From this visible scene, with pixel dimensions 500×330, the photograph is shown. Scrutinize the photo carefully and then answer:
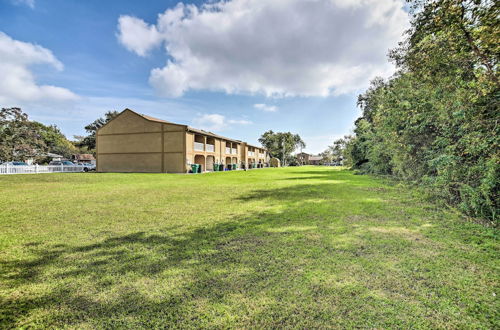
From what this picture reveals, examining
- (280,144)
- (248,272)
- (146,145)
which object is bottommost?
(248,272)

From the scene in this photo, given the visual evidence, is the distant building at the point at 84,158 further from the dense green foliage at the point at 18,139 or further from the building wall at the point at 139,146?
the building wall at the point at 139,146

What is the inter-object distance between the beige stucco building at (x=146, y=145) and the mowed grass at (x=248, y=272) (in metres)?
23.9

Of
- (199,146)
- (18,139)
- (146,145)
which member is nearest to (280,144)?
(199,146)

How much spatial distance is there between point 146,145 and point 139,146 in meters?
1.16

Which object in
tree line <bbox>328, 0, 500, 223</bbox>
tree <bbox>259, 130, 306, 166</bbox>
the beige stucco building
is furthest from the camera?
tree <bbox>259, 130, 306, 166</bbox>

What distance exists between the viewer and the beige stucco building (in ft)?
95.8

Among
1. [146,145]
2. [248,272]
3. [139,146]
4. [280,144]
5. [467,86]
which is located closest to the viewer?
[248,272]

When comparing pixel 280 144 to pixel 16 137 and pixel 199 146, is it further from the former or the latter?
pixel 16 137

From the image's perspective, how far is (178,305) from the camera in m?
2.41

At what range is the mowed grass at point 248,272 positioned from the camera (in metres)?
2.26

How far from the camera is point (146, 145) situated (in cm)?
3064

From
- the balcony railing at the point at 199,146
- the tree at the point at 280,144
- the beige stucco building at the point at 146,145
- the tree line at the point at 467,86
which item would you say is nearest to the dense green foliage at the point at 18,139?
the beige stucco building at the point at 146,145

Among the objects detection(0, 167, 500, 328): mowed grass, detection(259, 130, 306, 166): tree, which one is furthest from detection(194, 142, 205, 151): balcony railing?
detection(259, 130, 306, 166): tree

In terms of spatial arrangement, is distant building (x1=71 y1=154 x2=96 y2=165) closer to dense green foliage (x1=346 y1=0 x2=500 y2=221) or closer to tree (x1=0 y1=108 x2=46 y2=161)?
tree (x1=0 y1=108 x2=46 y2=161)
